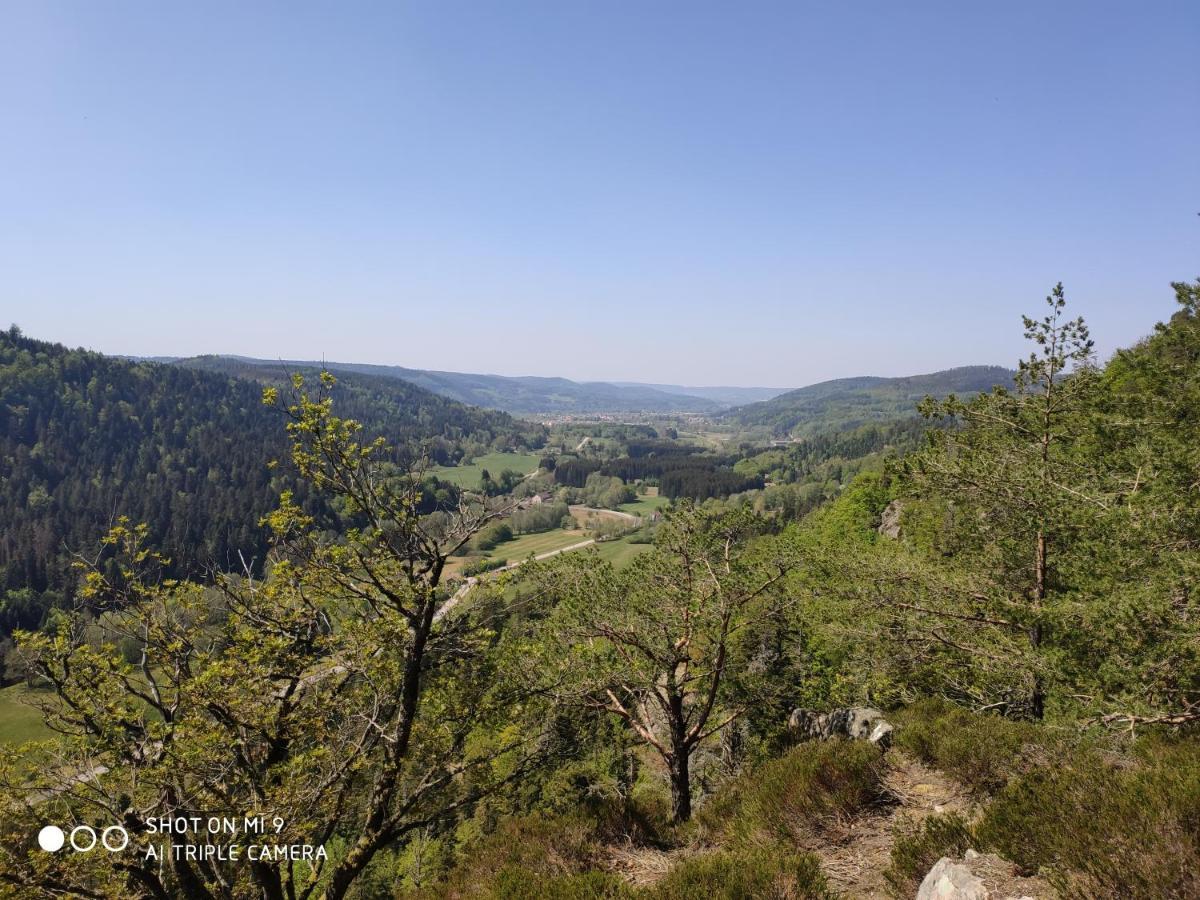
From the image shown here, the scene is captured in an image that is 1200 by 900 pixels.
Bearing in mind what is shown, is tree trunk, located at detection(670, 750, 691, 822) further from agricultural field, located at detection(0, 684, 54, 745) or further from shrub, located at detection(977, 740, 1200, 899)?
agricultural field, located at detection(0, 684, 54, 745)

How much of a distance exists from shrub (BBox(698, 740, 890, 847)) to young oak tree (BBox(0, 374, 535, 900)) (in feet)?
18.7

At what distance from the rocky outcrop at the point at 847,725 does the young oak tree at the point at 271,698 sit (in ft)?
27.1

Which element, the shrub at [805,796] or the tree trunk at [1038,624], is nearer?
the shrub at [805,796]

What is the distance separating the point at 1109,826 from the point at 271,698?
41.6 ft

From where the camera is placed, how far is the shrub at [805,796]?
28.5 feet

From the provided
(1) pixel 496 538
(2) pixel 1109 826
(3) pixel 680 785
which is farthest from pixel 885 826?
(1) pixel 496 538

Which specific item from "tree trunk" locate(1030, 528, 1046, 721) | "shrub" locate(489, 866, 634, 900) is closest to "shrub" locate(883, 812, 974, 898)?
"shrub" locate(489, 866, 634, 900)

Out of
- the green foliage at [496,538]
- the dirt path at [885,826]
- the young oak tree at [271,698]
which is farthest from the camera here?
the green foliage at [496,538]

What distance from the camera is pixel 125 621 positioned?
10.5m

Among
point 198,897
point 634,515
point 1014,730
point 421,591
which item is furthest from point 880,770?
point 634,515

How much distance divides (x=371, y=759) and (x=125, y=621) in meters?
5.25

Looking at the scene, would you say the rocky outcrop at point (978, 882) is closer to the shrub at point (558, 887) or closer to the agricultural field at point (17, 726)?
the shrub at point (558, 887)

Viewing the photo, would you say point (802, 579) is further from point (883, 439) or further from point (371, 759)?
point (883, 439)

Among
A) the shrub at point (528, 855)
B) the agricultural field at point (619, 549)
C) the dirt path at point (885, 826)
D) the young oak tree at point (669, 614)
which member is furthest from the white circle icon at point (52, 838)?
the agricultural field at point (619, 549)
